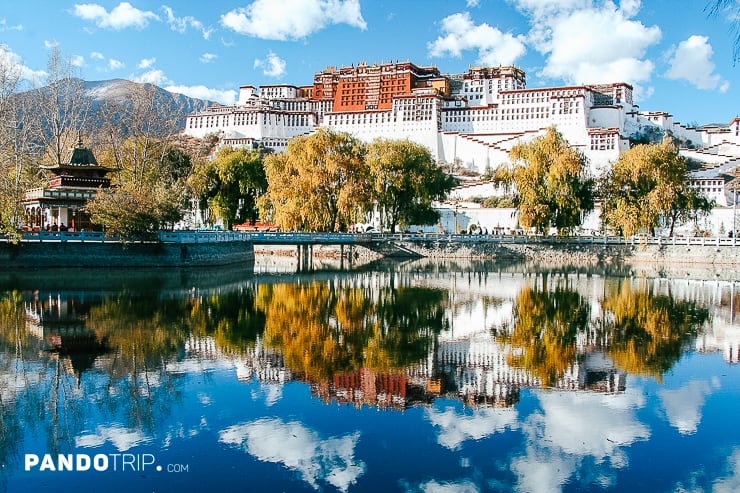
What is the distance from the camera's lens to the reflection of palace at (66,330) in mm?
14625

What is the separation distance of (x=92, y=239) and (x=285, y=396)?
25171 mm

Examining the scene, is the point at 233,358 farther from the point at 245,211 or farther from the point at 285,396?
the point at 245,211

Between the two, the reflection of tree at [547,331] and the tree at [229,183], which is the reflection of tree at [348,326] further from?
the tree at [229,183]

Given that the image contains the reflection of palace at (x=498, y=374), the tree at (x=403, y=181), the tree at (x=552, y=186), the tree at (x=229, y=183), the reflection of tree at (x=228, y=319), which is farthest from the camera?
the tree at (x=229, y=183)

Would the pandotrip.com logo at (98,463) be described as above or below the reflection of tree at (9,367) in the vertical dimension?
below

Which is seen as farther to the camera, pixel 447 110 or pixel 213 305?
pixel 447 110

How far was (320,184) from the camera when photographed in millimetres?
45000

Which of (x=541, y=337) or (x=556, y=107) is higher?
(x=556, y=107)

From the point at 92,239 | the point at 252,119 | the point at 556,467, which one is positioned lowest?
the point at 556,467

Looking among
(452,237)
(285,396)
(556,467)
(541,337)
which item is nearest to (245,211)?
(452,237)

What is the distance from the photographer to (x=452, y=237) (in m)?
49.2

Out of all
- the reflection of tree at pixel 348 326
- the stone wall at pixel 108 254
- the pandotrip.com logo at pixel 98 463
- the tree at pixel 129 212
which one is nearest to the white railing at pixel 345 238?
the stone wall at pixel 108 254

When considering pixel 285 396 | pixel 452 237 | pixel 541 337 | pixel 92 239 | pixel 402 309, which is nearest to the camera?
pixel 285 396

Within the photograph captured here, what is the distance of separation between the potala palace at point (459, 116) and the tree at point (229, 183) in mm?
25322
